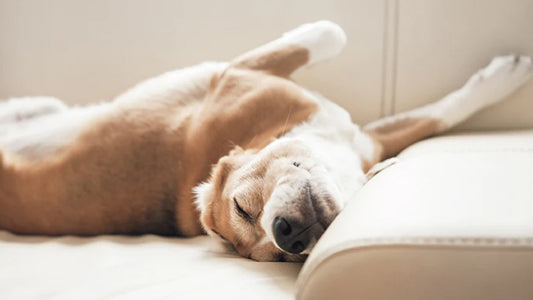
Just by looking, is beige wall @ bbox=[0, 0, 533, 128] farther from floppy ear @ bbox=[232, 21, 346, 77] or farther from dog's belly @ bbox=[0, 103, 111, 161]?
dog's belly @ bbox=[0, 103, 111, 161]

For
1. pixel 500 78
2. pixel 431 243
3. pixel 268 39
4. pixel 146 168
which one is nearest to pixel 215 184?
pixel 146 168

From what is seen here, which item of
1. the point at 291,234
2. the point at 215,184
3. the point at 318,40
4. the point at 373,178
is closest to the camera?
the point at 291,234

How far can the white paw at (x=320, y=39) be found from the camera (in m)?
1.63

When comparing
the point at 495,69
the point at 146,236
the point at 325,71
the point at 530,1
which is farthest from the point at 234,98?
the point at 530,1

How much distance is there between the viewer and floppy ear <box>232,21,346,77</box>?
1634 millimetres

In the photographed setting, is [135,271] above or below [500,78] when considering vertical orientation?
below

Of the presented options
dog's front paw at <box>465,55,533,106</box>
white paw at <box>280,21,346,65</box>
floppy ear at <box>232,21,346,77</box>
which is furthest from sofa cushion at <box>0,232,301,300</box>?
dog's front paw at <box>465,55,533,106</box>

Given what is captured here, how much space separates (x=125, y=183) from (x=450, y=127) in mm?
1059

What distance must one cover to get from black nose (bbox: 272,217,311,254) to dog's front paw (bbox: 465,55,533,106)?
843 mm

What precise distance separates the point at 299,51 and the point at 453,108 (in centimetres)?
53

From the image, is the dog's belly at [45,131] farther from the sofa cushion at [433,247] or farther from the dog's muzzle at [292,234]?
the sofa cushion at [433,247]

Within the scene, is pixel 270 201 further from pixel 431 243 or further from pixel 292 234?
pixel 431 243

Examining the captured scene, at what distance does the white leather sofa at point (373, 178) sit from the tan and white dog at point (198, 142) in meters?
0.07

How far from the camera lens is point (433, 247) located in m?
0.67
